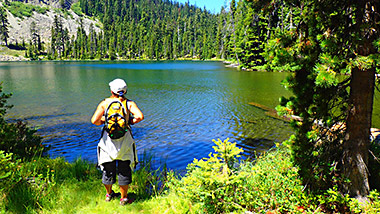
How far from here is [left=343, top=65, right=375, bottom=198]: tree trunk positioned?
152 inches

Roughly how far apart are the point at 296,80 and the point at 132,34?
161m

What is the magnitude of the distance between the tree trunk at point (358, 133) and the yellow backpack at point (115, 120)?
145 inches

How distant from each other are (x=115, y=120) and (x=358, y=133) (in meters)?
3.92

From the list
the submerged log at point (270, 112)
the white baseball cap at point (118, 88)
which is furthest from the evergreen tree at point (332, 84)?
the submerged log at point (270, 112)

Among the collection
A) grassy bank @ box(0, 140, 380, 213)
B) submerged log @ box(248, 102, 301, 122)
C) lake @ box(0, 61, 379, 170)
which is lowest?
lake @ box(0, 61, 379, 170)

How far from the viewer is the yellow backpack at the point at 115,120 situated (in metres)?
3.99

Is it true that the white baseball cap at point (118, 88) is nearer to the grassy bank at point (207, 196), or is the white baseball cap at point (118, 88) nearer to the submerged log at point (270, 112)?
the grassy bank at point (207, 196)

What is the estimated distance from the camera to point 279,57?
4055 millimetres

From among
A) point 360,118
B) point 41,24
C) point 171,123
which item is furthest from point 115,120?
point 41,24

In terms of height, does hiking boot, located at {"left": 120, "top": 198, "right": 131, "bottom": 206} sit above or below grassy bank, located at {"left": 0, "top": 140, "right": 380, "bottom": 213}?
below

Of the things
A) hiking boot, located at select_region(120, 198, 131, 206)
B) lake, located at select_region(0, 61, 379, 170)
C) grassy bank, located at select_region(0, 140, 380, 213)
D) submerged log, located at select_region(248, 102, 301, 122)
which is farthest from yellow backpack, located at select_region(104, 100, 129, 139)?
submerged log, located at select_region(248, 102, 301, 122)

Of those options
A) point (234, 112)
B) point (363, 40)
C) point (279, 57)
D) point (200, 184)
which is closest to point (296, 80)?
point (279, 57)

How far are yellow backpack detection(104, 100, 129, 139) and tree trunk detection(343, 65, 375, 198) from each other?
369cm

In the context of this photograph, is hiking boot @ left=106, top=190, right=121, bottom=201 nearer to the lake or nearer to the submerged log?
the lake
